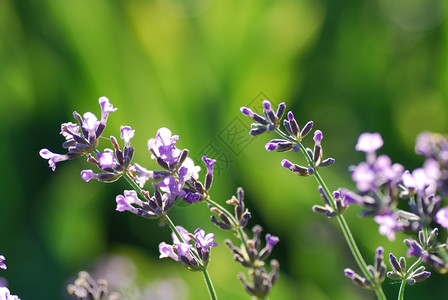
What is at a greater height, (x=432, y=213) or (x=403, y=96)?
(x=432, y=213)

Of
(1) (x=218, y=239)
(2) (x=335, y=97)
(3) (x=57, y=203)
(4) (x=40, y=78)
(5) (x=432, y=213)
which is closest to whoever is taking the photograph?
(5) (x=432, y=213)

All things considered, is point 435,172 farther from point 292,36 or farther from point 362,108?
point 292,36

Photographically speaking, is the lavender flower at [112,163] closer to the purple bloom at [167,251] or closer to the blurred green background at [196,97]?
the purple bloom at [167,251]

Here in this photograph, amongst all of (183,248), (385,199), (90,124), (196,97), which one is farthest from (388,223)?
(196,97)

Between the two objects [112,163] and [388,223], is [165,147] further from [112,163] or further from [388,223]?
[388,223]

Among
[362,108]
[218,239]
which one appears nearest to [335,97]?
[362,108]

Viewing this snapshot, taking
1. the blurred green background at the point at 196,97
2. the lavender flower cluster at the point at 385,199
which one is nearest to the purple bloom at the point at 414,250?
the lavender flower cluster at the point at 385,199

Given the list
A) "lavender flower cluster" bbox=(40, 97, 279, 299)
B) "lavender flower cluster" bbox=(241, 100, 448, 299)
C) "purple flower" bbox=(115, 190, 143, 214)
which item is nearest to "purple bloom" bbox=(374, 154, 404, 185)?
"lavender flower cluster" bbox=(241, 100, 448, 299)

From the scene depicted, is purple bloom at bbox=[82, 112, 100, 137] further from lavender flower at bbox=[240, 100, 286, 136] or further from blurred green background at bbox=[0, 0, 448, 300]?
blurred green background at bbox=[0, 0, 448, 300]
